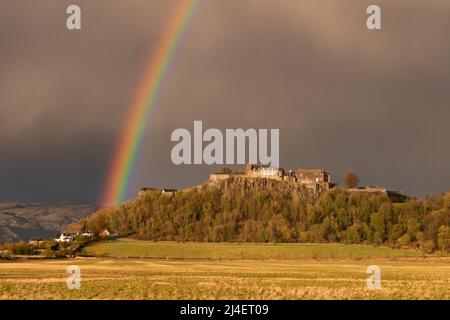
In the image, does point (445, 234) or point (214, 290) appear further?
point (445, 234)

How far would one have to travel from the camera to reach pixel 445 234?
18375 cm

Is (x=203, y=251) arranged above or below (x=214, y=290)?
below

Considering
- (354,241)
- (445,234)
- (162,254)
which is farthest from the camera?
(354,241)
